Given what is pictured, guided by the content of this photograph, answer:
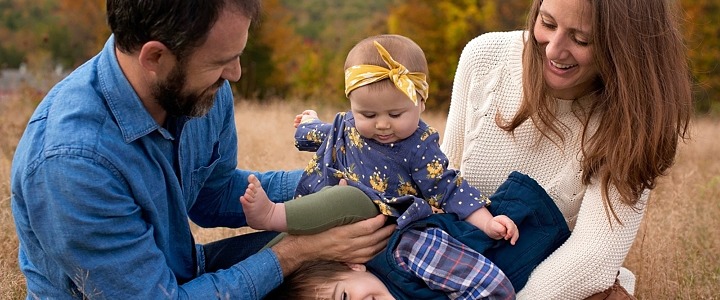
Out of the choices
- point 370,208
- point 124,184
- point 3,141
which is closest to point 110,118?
point 124,184

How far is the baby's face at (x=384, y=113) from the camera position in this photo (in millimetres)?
3051

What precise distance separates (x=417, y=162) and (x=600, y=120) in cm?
76

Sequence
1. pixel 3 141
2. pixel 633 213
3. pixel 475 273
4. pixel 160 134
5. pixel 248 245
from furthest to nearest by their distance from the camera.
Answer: pixel 3 141, pixel 248 245, pixel 633 213, pixel 475 273, pixel 160 134

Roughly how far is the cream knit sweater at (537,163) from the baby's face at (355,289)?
1.80 feet

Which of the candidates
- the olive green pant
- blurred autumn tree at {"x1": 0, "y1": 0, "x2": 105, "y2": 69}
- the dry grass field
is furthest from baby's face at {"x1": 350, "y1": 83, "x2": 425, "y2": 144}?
blurred autumn tree at {"x1": 0, "y1": 0, "x2": 105, "y2": 69}

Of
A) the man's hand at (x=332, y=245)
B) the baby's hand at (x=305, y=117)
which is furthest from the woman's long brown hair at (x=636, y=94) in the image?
the baby's hand at (x=305, y=117)

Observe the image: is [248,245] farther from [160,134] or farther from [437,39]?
[437,39]

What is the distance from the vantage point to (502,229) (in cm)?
315

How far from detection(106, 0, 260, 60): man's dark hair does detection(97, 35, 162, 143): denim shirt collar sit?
0.39ft

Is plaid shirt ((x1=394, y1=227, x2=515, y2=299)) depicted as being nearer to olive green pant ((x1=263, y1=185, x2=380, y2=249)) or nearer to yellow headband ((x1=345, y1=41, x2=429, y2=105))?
olive green pant ((x1=263, y1=185, x2=380, y2=249))

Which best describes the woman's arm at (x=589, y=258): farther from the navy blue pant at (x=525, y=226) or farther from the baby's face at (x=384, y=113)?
the baby's face at (x=384, y=113)

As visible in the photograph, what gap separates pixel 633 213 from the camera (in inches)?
128

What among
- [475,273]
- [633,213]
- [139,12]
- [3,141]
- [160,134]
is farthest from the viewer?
[3,141]

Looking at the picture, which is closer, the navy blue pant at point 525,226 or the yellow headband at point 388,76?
the yellow headband at point 388,76
